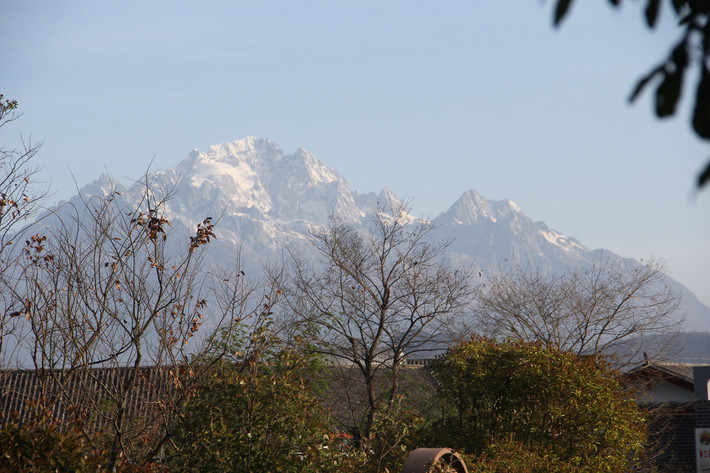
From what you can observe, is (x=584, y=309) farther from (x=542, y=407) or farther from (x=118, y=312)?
(x=118, y=312)

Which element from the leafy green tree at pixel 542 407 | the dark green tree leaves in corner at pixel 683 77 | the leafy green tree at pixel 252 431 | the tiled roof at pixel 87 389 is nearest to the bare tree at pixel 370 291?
the leafy green tree at pixel 542 407

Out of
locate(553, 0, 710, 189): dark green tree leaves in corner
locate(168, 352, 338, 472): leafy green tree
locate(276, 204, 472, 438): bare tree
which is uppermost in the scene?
locate(276, 204, 472, 438): bare tree

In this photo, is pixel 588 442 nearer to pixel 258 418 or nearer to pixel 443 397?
pixel 443 397

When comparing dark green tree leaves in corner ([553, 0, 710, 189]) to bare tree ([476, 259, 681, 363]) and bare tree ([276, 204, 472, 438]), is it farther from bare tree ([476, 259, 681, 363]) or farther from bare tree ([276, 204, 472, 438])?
bare tree ([476, 259, 681, 363])

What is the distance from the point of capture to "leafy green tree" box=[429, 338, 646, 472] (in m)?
11.6

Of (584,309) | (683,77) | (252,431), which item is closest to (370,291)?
(584,309)

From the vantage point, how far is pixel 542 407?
11.7 meters

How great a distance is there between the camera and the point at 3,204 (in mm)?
9297

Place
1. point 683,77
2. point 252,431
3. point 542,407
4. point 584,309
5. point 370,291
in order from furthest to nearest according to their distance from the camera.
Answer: point 584,309
point 370,291
point 542,407
point 252,431
point 683,77

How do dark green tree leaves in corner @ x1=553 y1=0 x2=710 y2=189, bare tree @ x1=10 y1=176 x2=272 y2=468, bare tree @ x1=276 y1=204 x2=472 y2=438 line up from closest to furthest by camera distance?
dark green tree leaves in corner @ x1=553 y1=0 x2=710 y2=189, bare tree @ x1=10 y1=176 x2=272 y2=468, bare tree @ x1=276 y1=204 x2=472 y2=438

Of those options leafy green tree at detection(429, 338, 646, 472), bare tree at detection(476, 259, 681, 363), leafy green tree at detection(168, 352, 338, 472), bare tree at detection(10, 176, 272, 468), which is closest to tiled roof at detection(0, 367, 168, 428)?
bare tree at detection(10, 176, 272, 468)

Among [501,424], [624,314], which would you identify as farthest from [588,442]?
[624,314]

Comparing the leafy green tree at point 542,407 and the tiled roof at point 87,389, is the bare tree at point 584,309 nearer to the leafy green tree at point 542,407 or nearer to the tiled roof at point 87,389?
the leafy green tree at point 542,407

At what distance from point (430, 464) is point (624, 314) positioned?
67.7 feet
